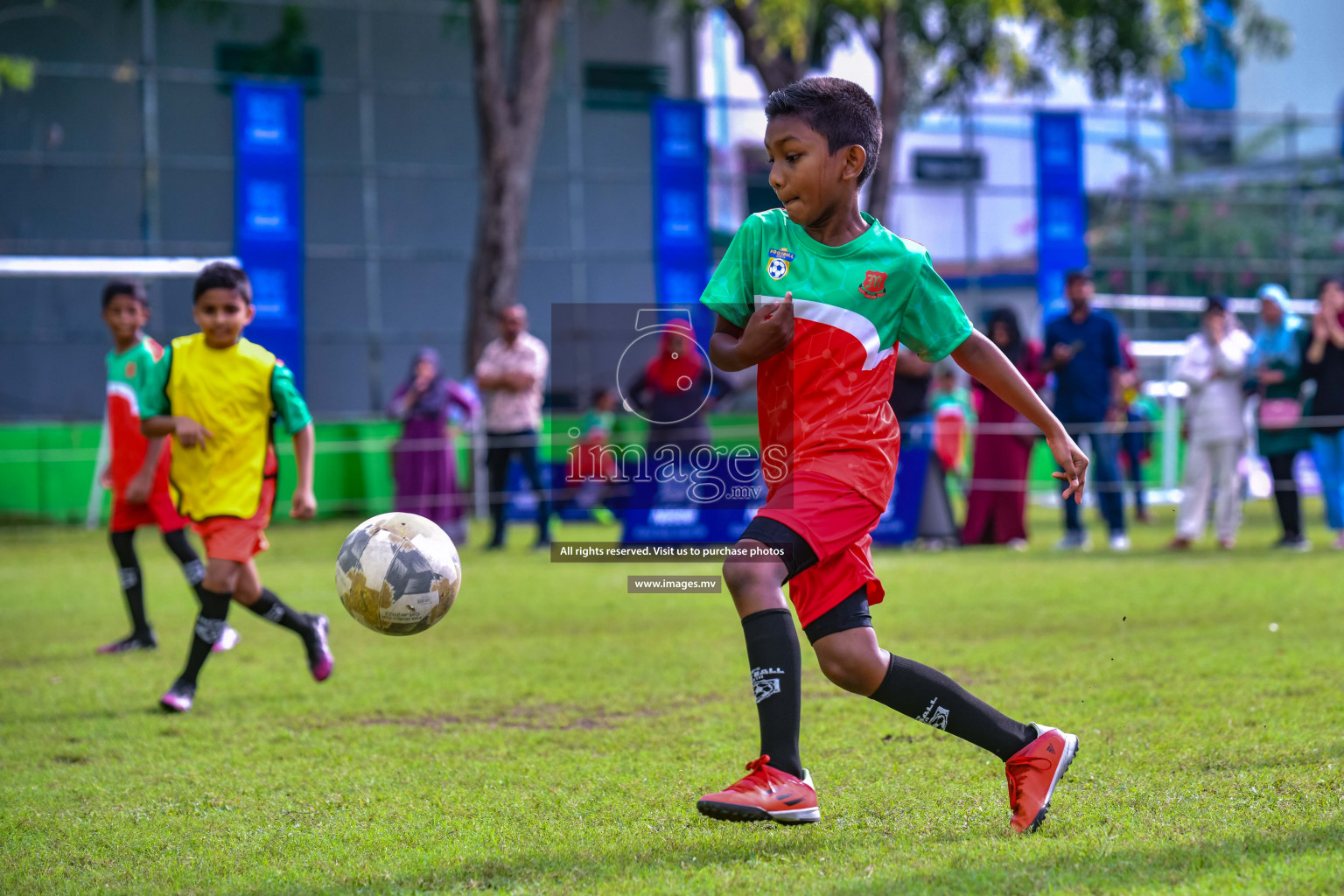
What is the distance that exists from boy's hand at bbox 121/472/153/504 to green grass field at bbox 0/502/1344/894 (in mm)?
832

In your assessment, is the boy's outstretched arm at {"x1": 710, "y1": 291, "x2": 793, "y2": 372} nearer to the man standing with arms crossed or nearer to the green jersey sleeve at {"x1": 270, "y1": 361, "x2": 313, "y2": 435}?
the green jersey sleeve at {"x1": 270, "y1": 361, "x2": 313, "y2": 435}

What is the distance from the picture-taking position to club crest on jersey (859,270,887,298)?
11.4ft

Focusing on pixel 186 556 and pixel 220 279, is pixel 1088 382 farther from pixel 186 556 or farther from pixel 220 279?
Answer: pixel 220 279

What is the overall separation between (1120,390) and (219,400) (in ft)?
28.7

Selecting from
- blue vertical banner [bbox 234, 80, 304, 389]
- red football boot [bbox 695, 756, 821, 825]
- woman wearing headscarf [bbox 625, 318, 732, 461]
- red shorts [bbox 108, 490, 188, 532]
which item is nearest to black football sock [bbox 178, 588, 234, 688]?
red shorts [bbox 108, 490, 188, 532]

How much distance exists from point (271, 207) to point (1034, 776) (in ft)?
47.0

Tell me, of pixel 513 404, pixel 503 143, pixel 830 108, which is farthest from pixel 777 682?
pixel 503 143

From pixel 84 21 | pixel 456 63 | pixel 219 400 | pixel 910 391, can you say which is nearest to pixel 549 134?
pixel 456 63

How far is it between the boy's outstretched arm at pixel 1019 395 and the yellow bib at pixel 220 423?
10.6ft

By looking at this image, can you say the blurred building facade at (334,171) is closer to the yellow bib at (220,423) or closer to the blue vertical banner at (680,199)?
the blue vertical banner at (680,199)

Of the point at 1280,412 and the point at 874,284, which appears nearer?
the point at 874,284

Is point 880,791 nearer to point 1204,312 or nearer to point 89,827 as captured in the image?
point 89,827

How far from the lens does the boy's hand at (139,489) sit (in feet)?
21.6

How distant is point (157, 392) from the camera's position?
5.71 metres
